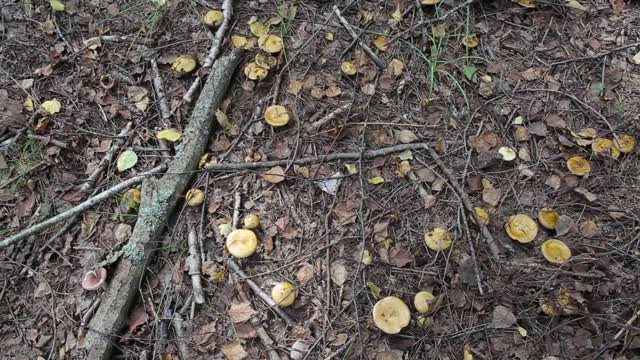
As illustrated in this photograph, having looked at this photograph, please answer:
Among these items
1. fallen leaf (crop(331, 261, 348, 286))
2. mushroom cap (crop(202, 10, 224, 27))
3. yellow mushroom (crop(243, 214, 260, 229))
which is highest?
mushroom cap (crop(202, 10, 224, 27))

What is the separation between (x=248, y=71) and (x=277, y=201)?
1.17 metres

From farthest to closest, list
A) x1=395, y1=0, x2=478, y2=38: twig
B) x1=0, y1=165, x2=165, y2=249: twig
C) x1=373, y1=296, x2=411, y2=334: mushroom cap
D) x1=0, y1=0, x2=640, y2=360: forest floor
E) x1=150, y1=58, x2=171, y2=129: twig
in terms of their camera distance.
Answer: x1=395, y1=0, x2=478, y2=38: twig
x1=150, y1=58, x2=171, y2=129: twig
x1=0, y1=165, x2=165, y2=249: twig
x1=0, y1=0, x2=640, y2=360: forest floor
x1=373, y1=296, x2=411, y2=334: mushroom cap

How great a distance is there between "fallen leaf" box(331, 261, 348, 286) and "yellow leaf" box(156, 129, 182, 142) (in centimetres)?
159

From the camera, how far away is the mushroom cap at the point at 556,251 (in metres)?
2.85

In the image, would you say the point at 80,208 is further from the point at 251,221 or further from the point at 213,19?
the point at 213,19

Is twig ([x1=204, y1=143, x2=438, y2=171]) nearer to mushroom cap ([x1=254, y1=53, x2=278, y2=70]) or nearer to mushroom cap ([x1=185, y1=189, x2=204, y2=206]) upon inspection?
mushroom cap ([x1=185, y1=189, x2=204, y2=206])

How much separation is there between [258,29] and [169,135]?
4.13 ft

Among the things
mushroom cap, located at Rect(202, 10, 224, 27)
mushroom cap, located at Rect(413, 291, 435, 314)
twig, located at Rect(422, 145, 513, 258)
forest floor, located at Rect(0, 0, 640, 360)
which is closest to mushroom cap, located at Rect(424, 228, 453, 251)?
forest floor, located at Rect(0, 0, 640, 360)

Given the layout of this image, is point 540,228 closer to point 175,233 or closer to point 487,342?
point 487,342

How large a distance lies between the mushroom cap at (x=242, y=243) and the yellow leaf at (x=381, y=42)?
1.96m

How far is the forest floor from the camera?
9.11 ft

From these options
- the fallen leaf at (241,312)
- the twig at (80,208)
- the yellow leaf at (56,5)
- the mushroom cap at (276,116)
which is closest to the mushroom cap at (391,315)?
the fallen leaf at (241,312)

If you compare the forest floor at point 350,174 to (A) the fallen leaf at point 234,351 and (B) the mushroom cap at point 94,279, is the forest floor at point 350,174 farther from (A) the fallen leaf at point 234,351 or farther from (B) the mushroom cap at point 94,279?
(B) the mushroom cap at point 94,279

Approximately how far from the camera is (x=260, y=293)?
288 centimetres
